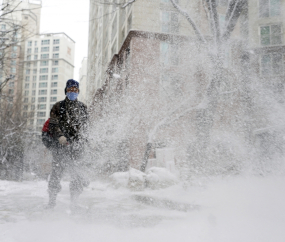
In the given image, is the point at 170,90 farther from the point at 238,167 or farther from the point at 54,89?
the point at 54,89

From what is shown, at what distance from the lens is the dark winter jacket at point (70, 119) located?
11.1ft

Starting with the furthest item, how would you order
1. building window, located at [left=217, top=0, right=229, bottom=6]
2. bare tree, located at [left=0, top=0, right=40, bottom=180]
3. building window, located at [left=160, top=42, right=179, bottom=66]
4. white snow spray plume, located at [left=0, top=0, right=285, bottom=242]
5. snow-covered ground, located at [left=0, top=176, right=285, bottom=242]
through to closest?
building window, located at [left=160, top=42, right=179, bottom=66] → building window, located at [left=217, top=0, right=229, bottom=6] → bare tree, located at [left=0, top=0, right=40, bottom=180] → white snow spray plume, located at [left=0, top=0, right=285, bottom=242] → snow-covered ground, located at [left=0, top=176, right=285, bottom=242]

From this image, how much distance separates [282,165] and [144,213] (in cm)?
387

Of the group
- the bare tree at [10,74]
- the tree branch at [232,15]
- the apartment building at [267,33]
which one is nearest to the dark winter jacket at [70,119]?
the bare tree at [10,74]

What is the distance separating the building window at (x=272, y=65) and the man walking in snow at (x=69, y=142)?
5813 millimetres

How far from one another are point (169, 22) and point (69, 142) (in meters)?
7.27

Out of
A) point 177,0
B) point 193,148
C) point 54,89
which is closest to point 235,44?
point 177,0

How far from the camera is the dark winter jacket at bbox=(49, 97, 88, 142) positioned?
11.1 feet

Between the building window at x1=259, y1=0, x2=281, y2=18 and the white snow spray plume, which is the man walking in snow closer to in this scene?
the white snow spray plume

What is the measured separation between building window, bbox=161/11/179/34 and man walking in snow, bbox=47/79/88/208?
6433mm

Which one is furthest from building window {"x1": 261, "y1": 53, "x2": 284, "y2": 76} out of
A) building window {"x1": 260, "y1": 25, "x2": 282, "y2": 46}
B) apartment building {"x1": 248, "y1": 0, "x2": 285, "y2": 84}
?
building window {"x1": 260, "y1": 25, "x2": 282, "y2": 46}

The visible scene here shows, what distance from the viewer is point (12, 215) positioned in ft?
9.45

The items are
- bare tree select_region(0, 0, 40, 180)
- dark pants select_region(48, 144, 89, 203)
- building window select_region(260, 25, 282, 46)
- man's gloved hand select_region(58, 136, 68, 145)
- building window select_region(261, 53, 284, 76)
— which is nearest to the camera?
man's gloved hand select_region(58, 136, 68, 145)

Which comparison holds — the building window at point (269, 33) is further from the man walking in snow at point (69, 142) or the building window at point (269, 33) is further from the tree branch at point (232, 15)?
the man walking in snow at point (69, 142)
